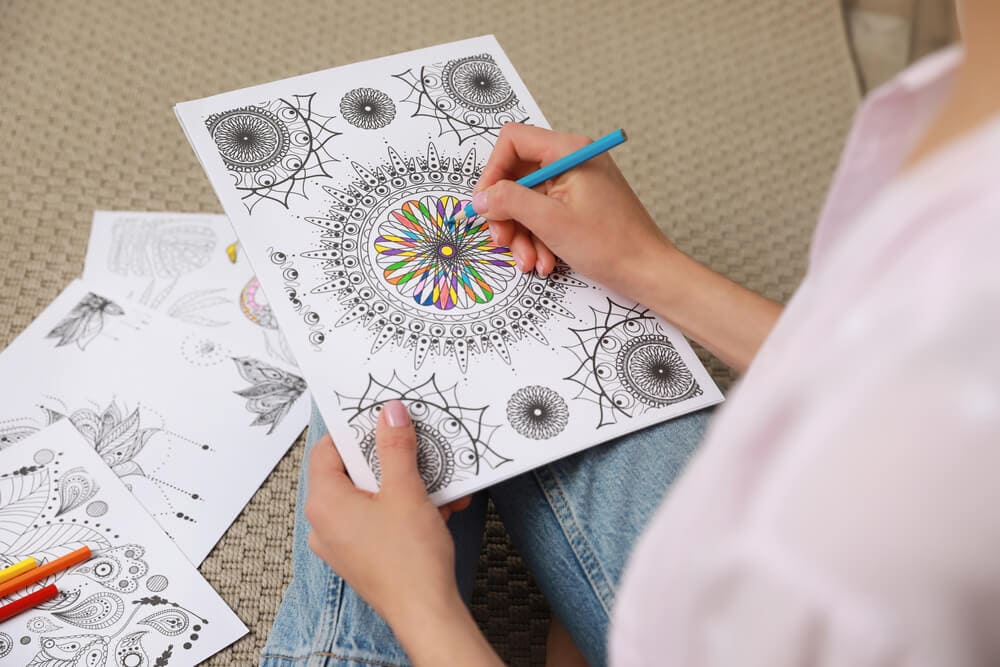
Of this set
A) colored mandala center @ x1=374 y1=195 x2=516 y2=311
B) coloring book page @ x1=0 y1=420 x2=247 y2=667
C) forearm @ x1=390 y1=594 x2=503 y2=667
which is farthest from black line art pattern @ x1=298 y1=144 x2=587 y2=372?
coloring book page @ x1=0 y1=420 x2=247 y2=667

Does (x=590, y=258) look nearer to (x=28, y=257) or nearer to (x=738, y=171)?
(x=738, y=171)

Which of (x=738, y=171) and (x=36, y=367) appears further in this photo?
(x=738, y=171)

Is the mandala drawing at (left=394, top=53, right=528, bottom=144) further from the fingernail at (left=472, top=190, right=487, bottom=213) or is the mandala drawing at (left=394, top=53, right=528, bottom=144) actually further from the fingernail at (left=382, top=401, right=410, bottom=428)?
the fingernail at (left=382, top=401, right=410, bottom=428)

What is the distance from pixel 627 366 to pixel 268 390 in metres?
0.36

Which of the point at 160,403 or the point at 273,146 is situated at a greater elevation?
the point at 273,146

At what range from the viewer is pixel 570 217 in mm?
607

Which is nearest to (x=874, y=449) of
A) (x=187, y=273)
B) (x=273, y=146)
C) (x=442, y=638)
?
(x=442, y=638)

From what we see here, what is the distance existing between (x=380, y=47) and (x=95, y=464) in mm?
614

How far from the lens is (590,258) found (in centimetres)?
61

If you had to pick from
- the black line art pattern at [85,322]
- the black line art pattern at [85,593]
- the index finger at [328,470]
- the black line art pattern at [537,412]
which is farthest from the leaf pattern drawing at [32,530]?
the black line art pattern at [537,412]

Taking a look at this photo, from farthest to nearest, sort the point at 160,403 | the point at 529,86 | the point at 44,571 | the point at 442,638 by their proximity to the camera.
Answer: the point at 529,86 → the point at 160,403 → the point at 44,571 → the point at 442,638

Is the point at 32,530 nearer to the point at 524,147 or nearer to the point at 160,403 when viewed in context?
the point at 160,403

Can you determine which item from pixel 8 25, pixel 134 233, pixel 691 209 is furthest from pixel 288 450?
pixel 8 25

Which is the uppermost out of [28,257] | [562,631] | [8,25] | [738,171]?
[8,25]
